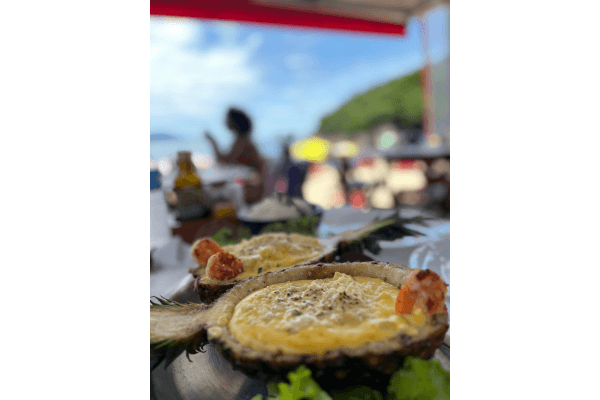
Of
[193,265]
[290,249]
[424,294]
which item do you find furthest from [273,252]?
[424,294]

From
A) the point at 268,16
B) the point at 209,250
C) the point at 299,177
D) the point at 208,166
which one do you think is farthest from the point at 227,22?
the point at 209,250

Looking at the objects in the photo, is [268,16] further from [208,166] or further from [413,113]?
[413,113]

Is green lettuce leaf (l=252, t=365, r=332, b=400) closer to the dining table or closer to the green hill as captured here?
the dining table

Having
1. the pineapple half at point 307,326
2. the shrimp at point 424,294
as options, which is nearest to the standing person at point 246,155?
the pineapple half at point 307,326

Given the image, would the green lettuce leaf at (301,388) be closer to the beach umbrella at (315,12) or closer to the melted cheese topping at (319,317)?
the melted cheese topping at (319,317)

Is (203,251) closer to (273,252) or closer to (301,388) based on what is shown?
(273,252)
